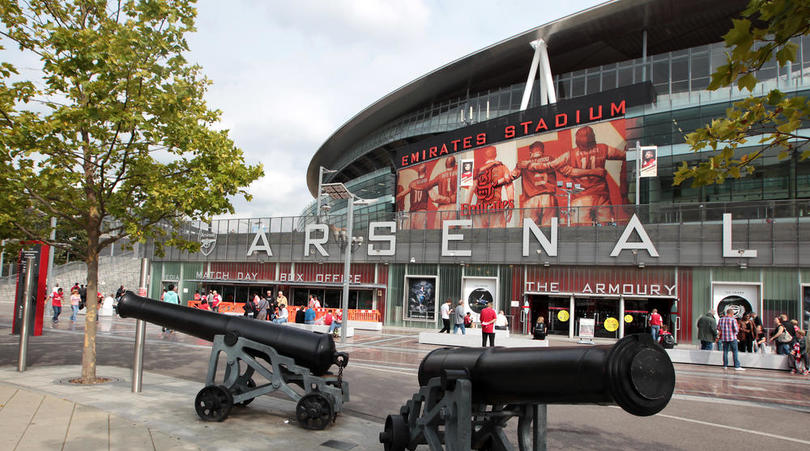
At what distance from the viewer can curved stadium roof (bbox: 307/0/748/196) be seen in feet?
121

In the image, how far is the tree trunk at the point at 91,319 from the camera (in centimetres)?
919

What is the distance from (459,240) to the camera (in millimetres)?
27938

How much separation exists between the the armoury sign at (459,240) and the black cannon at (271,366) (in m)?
19.9

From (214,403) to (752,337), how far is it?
59.1 feet

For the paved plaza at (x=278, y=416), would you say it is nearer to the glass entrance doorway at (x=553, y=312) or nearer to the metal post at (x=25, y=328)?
the metal post at (x=25, y=328)

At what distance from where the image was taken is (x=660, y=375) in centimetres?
352

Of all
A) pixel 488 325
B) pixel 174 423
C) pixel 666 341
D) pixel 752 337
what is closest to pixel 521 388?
pixel 174 423

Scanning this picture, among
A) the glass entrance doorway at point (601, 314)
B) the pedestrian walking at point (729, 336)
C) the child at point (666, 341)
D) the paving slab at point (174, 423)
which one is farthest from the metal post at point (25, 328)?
the glass entrance doorway at point (601, 314)

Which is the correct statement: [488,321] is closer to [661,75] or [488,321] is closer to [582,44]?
[661,75]

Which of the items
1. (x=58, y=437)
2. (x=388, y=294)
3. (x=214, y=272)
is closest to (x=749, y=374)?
(x=58, y=437)

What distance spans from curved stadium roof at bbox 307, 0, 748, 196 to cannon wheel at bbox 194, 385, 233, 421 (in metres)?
37.3

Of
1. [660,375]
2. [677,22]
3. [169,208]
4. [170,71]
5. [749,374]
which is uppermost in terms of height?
[677,22]

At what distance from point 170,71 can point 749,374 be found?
50.7 feet

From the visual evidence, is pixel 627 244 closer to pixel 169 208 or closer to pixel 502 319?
pixel 502 319
